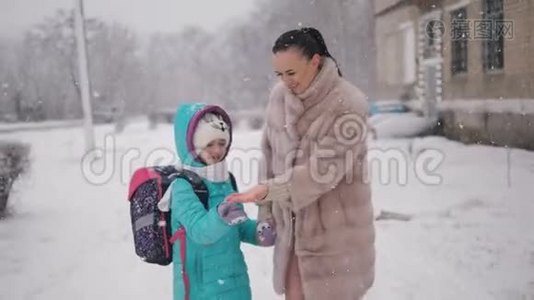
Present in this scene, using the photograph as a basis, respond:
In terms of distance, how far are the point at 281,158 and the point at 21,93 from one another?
12.8 feet

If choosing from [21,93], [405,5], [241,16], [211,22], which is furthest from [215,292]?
[211,22]

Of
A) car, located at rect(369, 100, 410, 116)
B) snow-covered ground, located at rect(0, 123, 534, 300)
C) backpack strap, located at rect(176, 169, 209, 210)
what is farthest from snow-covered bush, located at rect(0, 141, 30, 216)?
backpack strap, located at rect(176, 169, 209, 210)

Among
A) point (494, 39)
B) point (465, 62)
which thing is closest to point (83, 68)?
point (465, 62)

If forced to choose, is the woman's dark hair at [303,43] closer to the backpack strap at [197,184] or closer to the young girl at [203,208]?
the young girl at [203,208]

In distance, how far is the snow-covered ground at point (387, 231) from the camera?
2.96 m

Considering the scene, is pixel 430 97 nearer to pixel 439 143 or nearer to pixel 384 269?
pixel 439 143

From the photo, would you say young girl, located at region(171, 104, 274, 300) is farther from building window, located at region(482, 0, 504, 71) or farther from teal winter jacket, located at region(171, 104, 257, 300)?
building window, located at region(482, 0, 504, 71)

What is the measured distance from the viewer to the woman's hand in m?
1.37

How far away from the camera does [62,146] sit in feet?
18.0

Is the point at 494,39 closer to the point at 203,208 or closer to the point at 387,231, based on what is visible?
the point at 387,231

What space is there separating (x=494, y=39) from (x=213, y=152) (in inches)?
72.7

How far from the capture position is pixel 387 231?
149 inches

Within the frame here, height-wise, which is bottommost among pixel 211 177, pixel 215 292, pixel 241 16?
pixel 215 292

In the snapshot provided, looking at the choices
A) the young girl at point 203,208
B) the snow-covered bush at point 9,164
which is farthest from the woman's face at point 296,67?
the snow-covered bush at point 9,164
